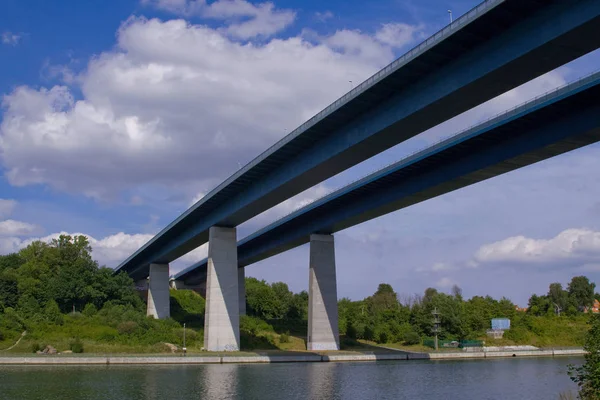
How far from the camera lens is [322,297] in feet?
208

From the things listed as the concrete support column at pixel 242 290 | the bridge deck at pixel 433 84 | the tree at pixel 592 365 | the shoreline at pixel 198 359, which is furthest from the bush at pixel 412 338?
the tree at pixel 592 365

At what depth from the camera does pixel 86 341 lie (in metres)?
60.4

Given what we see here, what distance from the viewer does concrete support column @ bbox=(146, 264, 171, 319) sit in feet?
292

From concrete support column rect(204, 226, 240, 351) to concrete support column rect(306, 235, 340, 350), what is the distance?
27.5ft

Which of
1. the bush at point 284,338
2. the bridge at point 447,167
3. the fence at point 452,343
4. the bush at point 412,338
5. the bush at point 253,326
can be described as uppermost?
the bridge at point 447,167

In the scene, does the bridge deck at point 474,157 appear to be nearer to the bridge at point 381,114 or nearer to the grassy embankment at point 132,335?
the bridge at point 381,114

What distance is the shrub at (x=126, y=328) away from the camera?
6450cm

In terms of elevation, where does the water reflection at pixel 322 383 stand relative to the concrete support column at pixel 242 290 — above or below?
below

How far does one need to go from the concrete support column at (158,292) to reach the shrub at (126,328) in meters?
22.8

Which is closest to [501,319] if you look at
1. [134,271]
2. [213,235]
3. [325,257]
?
[325,257]

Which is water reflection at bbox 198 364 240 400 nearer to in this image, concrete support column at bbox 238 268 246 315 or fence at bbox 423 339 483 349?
fence at bbox 423 339 483 349

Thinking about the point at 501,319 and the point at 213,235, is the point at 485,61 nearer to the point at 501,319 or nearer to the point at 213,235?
the point at 213,235

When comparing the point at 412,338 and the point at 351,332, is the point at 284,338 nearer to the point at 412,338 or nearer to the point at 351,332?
the point at 351,332

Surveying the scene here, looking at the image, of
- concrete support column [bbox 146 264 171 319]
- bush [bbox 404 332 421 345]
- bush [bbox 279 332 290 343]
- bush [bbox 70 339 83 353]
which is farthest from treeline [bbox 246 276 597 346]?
bush [bbox 70 339 83 353]
